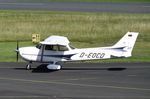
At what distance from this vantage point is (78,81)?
2892 centimetres

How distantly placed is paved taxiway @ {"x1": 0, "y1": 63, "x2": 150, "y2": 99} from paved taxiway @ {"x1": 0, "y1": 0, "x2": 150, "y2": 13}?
28836mm

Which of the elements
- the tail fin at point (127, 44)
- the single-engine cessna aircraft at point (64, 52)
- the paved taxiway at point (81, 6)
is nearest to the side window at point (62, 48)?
the single-engine cessna aircraft at point (64, 52)

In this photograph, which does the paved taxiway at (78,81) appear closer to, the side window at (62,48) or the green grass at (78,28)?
the side window at (62,48)

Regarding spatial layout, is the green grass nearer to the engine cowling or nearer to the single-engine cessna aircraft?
the single-engine cessna aircraft

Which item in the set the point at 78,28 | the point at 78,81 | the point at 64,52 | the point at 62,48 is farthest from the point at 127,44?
the point at 78,28

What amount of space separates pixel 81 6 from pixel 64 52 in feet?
113

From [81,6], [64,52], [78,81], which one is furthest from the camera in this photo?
[81,6]

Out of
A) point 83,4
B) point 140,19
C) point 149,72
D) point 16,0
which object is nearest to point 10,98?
point 149,72

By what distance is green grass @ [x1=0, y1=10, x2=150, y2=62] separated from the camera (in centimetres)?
4422

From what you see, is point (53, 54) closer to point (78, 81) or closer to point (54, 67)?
point (54, 67)

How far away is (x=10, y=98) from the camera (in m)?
24.4

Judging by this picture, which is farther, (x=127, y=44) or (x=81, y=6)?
(x=81, y=6)

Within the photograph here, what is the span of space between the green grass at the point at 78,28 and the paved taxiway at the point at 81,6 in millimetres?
5565

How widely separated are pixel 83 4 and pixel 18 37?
24.1 m
